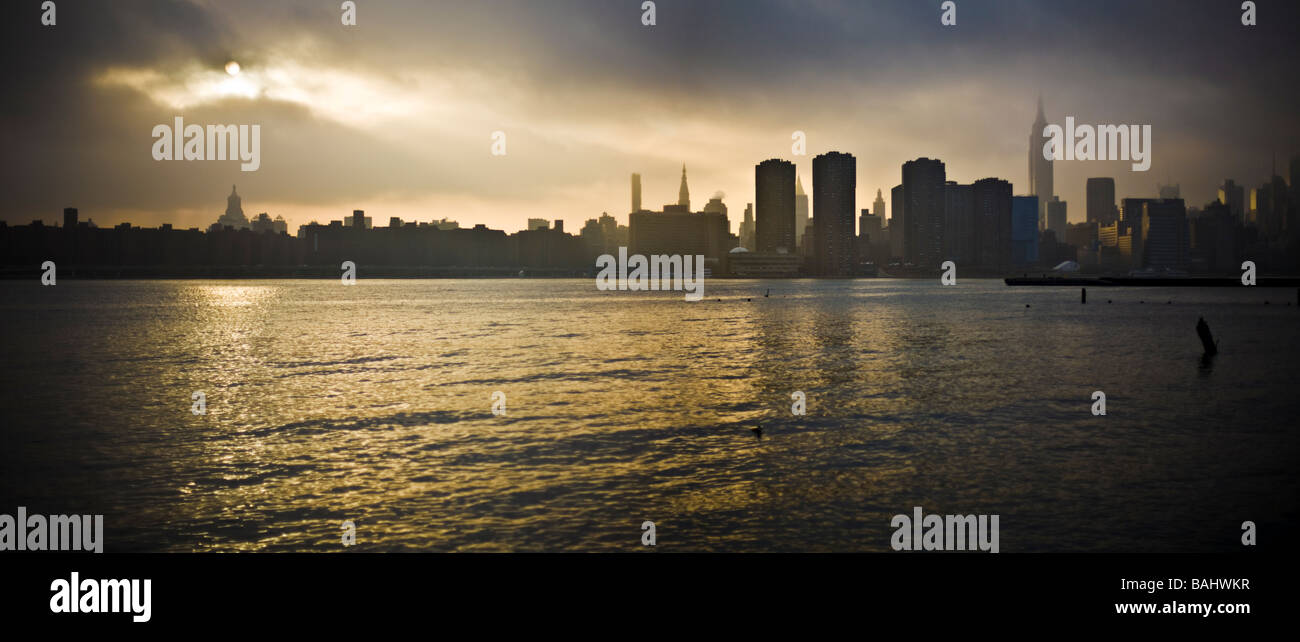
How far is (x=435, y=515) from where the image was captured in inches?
607

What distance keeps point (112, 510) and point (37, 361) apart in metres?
41.6

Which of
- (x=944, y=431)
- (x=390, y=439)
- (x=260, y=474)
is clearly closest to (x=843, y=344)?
(x=944, y=431)

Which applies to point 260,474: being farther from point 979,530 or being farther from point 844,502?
point 979,530

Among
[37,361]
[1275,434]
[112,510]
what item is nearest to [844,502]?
[112,510]

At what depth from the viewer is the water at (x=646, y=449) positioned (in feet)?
48.3

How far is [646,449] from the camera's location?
2155cm

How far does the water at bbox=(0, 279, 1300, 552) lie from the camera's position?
1472 centimetres
